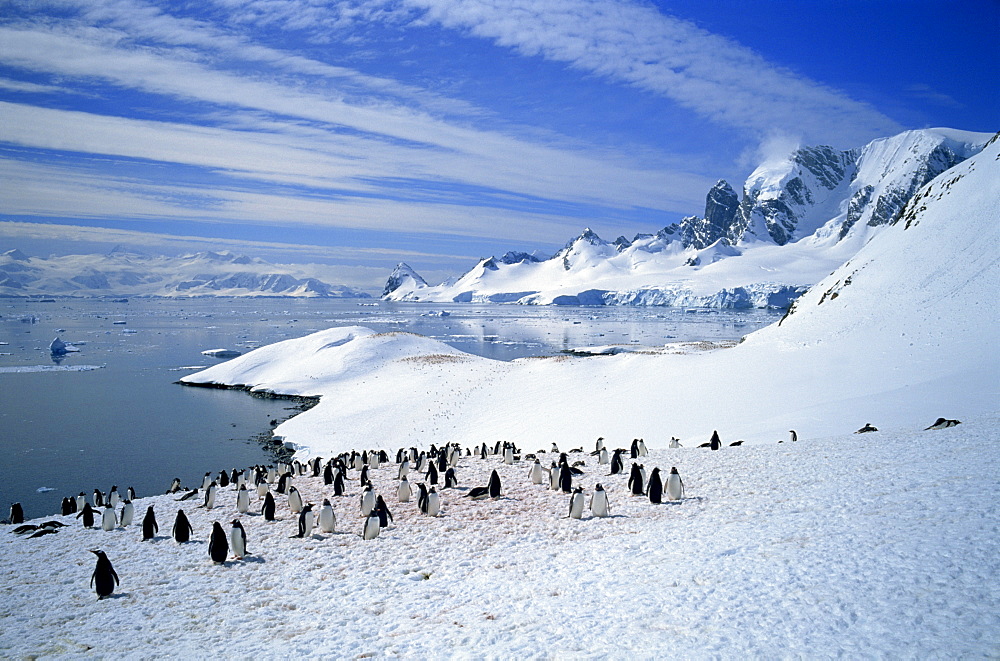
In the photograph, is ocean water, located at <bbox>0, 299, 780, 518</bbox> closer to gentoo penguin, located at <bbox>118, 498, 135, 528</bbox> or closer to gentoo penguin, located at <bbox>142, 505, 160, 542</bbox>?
gentoo penguin, located at <bbox>118, 498, 135, 528</bbox>

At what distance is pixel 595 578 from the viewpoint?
7.56 metres

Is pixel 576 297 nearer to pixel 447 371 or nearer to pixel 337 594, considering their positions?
pixel 447 371

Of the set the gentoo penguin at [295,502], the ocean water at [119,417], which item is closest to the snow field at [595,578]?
the gentoo penguin at [295,502]

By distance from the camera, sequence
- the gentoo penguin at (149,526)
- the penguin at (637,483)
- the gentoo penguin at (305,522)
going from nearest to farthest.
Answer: the gentoo penguin at (305,522)
the gentoo penguin at (149,526)
the penguin at (637,483)

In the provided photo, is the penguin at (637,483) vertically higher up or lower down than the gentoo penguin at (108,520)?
higher up

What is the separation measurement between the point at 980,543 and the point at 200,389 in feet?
132

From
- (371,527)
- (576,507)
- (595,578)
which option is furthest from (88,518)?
(595,578)

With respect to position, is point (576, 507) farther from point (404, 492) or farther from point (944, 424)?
point (944, 424)

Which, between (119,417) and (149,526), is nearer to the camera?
(149,526)

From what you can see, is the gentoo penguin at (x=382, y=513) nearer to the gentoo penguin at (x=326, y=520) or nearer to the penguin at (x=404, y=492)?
the gentoo penguin at (x=326, y=520)

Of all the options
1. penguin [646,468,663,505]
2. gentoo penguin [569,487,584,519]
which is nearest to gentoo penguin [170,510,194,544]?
gentoo penguin [569,487,584,519]

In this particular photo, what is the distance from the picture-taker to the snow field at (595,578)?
5.95 metres

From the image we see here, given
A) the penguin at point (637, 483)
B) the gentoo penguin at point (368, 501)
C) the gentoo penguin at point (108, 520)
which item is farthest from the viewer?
the gentoo penguin at point (108, 520)

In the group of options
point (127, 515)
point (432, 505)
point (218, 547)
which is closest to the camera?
point (218, 547)
